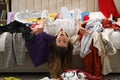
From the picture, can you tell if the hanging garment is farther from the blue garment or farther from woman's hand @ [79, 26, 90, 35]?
woman's hand @ [79, 26, 90, 35]

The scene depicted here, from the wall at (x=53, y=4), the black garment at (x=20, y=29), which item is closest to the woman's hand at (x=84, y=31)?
the black garment at (x=20, y=29)

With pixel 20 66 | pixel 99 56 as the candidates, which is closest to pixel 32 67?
pixel 20 66

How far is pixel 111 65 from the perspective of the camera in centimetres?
278

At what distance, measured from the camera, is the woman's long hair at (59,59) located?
2590mm

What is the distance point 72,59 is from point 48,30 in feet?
1.30

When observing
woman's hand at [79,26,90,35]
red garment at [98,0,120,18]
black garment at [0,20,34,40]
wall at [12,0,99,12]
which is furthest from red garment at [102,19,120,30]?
wall at [12,0,99,12]

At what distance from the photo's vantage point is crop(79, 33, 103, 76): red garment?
8.67 feet

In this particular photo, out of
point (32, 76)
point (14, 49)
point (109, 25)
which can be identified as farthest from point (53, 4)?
point (14, 49)

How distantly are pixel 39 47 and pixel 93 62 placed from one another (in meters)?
0.56

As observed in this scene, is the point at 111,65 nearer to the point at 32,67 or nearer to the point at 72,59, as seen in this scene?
the point at 72,59

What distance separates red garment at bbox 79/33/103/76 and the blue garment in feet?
1.32

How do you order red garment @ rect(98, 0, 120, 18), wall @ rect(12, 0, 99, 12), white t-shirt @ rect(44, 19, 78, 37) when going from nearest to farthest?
white t-shirt @ rect(44, 19, 78, 37) < red garment @ rect(98, 0, 120, 18) < wall @ rect(12, 0, 99, 12)

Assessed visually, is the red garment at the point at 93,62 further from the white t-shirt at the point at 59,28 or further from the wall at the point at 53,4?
the wall at the point at 53,4

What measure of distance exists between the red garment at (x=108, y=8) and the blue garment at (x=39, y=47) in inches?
67.3
